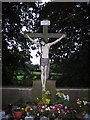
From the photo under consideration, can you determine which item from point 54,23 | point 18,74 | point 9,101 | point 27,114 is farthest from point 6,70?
point 27,114

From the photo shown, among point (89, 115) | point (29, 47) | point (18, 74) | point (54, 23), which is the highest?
point (54, 23)

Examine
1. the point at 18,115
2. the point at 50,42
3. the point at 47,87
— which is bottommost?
the point at 18,115

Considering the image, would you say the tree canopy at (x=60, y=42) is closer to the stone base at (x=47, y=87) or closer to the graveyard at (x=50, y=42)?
the graveyard at (x=50, y=42)

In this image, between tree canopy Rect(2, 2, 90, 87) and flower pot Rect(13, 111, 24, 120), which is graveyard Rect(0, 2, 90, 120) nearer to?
tree canopy Rect(2, 2, 90, 87)

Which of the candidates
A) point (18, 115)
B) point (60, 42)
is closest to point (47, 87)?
point (18, 115)

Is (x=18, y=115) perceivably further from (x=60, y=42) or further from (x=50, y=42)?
(x=60, y=42)

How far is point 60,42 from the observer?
7.43 metres

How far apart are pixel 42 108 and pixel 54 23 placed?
239cm

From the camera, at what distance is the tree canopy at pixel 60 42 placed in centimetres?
739

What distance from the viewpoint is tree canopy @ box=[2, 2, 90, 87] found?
24.2ft

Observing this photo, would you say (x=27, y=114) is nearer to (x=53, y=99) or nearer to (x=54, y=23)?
(x=53, y=99)

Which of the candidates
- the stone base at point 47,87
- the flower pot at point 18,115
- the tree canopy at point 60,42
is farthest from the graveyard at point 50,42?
the flower pot at point 18,115

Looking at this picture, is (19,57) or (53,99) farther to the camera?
(19,57)

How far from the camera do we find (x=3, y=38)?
24.5ft
